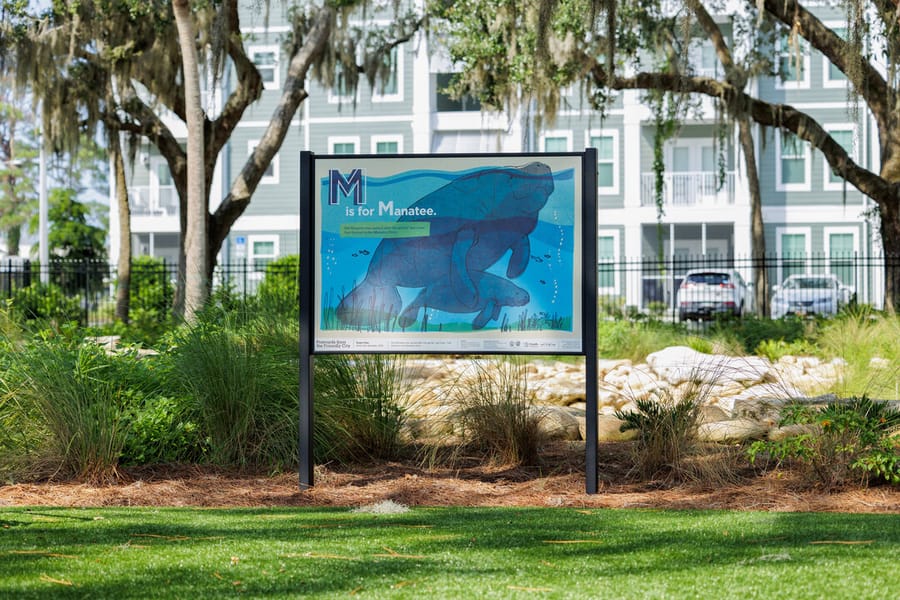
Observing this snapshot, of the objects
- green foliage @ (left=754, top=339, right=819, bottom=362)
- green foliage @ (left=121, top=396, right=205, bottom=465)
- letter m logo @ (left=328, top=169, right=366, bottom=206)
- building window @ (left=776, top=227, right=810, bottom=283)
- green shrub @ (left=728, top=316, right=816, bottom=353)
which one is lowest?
green foliage @ (left=121, top=396, right=205, bottom=465)

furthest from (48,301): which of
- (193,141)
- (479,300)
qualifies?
(479,300)

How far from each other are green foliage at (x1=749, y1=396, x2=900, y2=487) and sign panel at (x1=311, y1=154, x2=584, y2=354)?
149 centimetres

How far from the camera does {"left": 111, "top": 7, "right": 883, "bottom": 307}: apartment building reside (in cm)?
3081

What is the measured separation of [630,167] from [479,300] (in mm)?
25052

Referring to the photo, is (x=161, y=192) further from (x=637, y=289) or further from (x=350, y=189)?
(x=350, y=189)

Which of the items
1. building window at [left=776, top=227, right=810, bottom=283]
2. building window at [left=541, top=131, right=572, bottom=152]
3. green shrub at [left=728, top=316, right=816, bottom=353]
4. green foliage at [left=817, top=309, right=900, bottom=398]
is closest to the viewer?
green foliage at [left=817, top=309, right=900, bottom=398]

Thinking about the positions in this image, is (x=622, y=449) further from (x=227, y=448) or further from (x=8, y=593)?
(x=8, y=593)

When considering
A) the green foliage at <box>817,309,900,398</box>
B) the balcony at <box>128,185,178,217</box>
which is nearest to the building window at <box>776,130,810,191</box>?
the green foliage at <box>817,309,900,398</box>

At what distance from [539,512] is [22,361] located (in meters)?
4.06

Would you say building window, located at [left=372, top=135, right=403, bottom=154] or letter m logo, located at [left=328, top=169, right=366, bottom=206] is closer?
letter m logo, located at [left=328, top=169, right=366, bottom=206]

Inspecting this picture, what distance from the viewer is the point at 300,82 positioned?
17.5 meters

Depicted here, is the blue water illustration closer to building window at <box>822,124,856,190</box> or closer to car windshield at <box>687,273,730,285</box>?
car windshield at <box>687,273,730,285</box>

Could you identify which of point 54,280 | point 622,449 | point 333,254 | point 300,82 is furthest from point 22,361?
point 54,280

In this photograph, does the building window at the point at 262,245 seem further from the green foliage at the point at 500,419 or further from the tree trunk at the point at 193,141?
the green foliage at the point at 500,419
